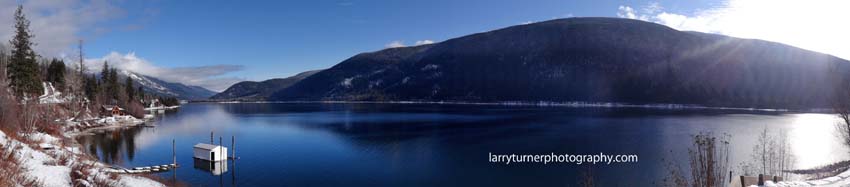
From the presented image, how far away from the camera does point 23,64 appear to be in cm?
7044

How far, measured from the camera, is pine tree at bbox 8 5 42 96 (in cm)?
6906

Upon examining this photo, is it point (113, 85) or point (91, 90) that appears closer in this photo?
point (91, 90)

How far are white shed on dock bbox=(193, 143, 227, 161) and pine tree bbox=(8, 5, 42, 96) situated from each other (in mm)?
44064

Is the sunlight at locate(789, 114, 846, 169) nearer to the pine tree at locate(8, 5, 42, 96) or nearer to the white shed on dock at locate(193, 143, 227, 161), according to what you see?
the white shed on dock at locate(193, 143, 227, 161)

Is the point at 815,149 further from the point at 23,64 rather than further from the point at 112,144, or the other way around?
the point at 23,64

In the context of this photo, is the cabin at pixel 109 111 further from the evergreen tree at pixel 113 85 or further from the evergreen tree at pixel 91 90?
the evergreen tree at pixel 113 85

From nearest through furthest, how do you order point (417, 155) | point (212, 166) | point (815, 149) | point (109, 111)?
1. point (212, 166)
2. point (417, 155)
3. point (815, 149)
4. point (109, 111)

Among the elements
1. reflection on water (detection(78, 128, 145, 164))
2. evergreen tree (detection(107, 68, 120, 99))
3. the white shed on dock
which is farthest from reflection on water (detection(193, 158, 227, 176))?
evergreen tree (detection(107, 68, 120, 99))

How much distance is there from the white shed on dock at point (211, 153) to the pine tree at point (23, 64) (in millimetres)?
44064

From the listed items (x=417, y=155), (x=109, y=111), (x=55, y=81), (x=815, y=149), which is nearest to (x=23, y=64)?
(x=109, y=111)

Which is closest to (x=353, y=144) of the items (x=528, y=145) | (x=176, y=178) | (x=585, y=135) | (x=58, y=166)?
(x=528, y=145)

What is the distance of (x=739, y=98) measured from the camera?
198 metres

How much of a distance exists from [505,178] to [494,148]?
1915 cm

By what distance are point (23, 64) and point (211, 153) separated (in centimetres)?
5293
